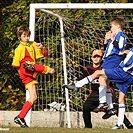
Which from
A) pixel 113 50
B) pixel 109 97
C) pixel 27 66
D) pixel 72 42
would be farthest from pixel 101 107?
pixel 72 42

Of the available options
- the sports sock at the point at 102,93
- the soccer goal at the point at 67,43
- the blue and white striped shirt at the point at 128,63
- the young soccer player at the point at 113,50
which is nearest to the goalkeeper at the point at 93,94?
the sports sock at the point at 102,93

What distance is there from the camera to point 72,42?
1296 cm

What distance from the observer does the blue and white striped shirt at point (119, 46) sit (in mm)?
10656

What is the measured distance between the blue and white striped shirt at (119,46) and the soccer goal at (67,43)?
162 centimetres

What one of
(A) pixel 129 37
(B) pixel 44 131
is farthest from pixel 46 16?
(B) pixel 44 131

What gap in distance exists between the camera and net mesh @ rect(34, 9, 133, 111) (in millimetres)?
12914

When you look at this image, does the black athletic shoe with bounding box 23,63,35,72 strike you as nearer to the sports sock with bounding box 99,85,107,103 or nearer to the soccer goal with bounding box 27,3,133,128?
the sports sock with bounding box 99,85,107,103

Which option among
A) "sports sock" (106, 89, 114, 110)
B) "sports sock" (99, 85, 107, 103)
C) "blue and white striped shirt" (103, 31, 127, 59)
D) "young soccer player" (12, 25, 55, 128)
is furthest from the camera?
"sports sock" (106, 89, 114, 110)

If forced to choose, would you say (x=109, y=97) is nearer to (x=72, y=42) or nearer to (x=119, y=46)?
(x=119, y=46)

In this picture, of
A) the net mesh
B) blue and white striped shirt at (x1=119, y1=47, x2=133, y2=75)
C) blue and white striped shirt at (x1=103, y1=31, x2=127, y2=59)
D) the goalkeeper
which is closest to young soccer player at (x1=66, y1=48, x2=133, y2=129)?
blue and white striped shirt at (x1=119, y1=47, x2=133, y2=75)

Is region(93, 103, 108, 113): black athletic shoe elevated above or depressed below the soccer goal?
below

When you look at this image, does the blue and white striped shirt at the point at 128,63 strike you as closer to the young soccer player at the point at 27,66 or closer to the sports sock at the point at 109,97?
the sports sock at the point at 109,97

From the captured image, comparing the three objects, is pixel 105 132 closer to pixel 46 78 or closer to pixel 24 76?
pixel 24 76

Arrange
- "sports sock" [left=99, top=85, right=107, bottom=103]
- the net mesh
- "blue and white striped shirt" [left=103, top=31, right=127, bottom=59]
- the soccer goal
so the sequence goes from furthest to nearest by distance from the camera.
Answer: the net mesh, the soccer goal, "sports sock" [left=99, top=85, right=107, bottom=103], "blue and white striped shirt" [left=103, top=31, right=127, bottom=59]
